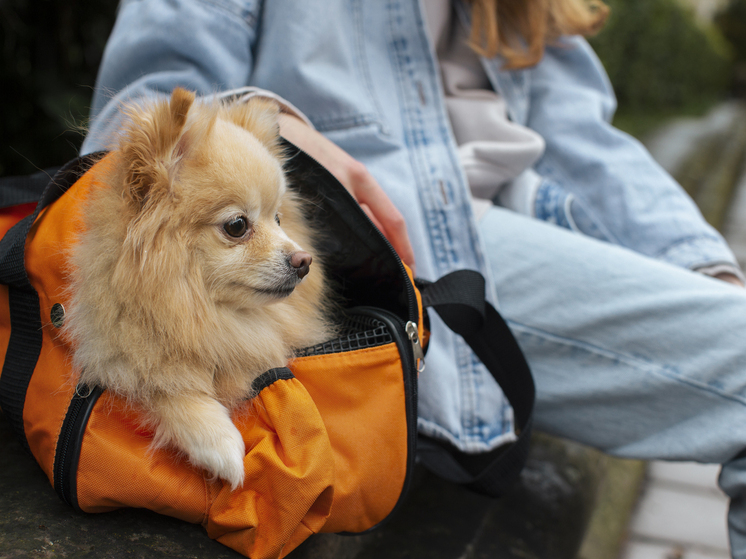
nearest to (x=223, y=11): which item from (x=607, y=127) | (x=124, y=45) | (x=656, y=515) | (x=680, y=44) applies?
(x=124, y=45)

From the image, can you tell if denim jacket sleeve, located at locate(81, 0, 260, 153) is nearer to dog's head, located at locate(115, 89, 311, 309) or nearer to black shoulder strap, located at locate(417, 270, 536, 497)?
dog's head, located at locate(115, 89, 311, 309)

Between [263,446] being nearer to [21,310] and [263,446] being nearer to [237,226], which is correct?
[237,226]

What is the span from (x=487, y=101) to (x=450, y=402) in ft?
2.82

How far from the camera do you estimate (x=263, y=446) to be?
816 mm

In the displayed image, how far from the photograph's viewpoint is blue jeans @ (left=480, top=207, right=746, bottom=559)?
116cm

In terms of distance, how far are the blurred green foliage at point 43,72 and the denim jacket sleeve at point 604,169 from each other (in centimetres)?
169

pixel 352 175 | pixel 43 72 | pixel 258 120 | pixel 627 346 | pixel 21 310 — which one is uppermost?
pixel 258 120

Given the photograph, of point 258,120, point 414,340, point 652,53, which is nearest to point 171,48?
point 258,120

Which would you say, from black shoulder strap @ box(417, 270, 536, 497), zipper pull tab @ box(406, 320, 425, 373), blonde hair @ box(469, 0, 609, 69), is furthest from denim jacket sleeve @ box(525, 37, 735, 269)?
zipper pull tab @ box(406, 320, 425, 373)

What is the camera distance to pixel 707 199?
4352mm

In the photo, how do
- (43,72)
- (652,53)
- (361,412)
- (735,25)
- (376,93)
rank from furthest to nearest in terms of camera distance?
1. (735,25)
2. (652,53)
3. (43,72)
4. (376,93)
5. (361,412)

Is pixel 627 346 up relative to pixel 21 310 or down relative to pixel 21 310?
down

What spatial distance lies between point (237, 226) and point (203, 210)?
0.19ft

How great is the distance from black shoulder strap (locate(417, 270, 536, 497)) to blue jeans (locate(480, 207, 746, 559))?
203 millimetres
